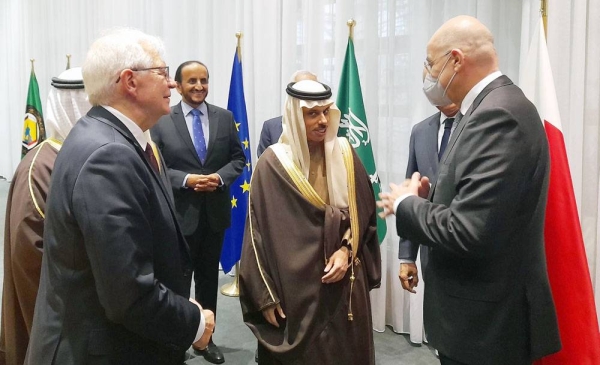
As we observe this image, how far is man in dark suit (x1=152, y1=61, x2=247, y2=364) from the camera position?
2930 mm

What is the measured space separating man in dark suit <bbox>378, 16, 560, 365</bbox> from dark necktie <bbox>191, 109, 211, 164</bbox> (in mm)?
1768

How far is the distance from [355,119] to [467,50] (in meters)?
1.77

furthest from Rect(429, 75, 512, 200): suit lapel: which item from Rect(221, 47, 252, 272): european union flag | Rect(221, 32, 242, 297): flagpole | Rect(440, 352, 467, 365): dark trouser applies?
Rect(221, 32, 242, 297): flagpole

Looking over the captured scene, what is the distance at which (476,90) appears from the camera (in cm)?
150

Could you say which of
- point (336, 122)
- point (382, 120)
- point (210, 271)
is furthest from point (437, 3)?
point (210, 271)

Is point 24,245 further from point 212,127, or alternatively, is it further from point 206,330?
point 212,127

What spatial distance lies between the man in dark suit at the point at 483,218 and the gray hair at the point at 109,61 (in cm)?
87

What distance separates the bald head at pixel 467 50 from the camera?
4.82 ft

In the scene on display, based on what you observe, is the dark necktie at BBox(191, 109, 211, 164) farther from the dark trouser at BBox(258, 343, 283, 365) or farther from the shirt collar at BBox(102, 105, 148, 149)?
the shirt collar at BBox(102, 105, 148, 149)

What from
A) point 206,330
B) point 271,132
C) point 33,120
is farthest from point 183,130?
point 33,120

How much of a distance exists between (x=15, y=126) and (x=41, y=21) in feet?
8.36

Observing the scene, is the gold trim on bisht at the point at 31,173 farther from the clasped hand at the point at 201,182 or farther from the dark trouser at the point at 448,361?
the dark trouser at the point at 448,361

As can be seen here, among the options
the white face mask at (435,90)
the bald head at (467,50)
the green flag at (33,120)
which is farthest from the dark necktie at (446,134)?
the green flag at (33,120)

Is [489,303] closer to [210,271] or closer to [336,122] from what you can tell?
[336,122]
